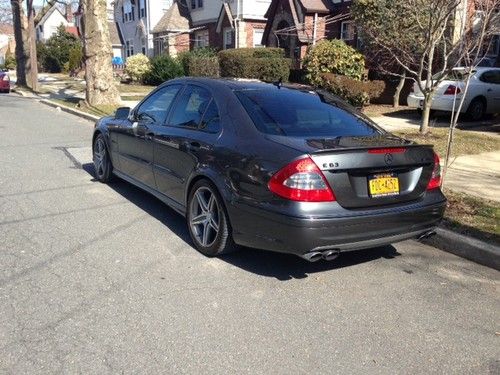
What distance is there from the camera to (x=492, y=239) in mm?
4824

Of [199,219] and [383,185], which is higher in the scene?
[383,185]

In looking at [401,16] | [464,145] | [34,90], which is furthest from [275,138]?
[34,90]

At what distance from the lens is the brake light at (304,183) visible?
3.75 m

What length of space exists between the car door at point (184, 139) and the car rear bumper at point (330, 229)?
81cm

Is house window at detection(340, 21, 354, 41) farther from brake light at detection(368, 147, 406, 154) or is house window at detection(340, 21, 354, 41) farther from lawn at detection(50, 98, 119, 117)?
brake light at detection(368, 147, 406, 154)

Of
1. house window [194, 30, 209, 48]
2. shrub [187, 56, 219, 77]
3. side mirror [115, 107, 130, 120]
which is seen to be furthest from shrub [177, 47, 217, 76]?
side mirror [115, 107, 130, 120]

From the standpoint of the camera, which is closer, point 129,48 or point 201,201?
point 201,201

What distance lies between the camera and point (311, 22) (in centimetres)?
2541

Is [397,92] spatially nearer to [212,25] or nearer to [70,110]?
[70,110]

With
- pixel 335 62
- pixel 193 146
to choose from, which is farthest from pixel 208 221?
pixel 335 62

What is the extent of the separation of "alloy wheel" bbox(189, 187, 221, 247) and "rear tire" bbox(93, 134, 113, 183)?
2.67m

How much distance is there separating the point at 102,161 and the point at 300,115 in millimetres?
3611

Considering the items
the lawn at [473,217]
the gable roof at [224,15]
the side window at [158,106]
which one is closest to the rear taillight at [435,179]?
the lawn at [473,217]

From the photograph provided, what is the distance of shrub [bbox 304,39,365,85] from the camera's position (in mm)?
17234
